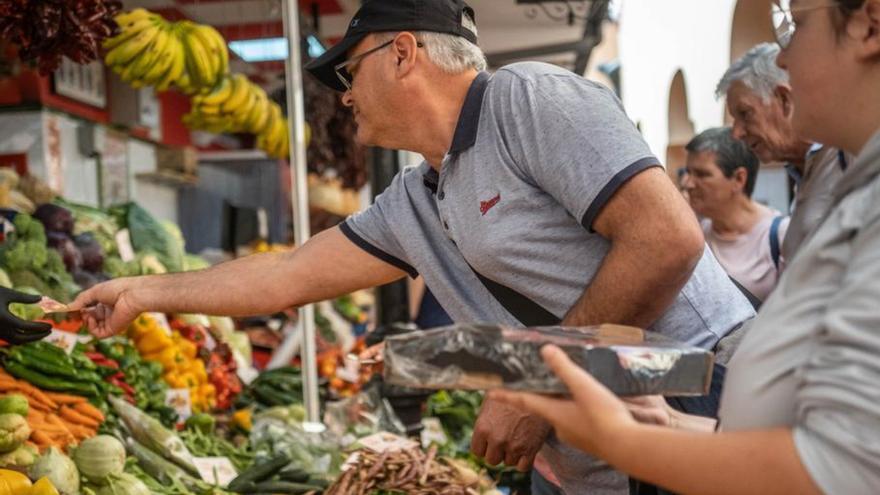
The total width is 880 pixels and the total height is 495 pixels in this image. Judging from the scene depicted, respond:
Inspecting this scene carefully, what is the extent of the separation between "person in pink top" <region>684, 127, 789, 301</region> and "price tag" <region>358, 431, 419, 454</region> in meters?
2.04

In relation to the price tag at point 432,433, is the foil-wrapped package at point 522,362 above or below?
above

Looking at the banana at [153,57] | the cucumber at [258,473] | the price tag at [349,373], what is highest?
the banana at [153,57]

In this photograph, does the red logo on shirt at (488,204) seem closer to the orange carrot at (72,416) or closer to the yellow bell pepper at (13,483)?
the yellow bell pepper at (13,483)

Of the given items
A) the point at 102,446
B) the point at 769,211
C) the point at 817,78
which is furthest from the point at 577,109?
the point at 769,211

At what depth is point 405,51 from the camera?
2.31 m

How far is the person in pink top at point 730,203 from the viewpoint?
199 inches

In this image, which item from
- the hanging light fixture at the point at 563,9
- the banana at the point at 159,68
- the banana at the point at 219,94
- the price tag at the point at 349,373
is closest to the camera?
the banana at the point at 159,68

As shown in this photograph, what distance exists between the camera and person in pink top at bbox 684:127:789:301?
506 cm

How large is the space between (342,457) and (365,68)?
2.45 metres

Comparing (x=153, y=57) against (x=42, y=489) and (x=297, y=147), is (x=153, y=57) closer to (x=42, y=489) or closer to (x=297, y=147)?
(x=297, y=147)

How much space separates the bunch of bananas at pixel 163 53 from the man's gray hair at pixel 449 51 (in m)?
3.10

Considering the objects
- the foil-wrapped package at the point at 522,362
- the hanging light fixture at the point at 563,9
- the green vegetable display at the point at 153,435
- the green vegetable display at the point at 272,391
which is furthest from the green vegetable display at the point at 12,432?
the hanging light fixture at the point at 563,9

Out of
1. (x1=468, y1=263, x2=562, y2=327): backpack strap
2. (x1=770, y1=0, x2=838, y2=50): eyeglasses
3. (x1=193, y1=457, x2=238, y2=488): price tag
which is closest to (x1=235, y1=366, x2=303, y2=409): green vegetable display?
(x1=193, y1=457, x2=238, y2=488): price tag

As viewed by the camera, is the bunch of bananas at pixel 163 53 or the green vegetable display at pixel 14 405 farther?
the bunch of bananas at pixel 163 53
